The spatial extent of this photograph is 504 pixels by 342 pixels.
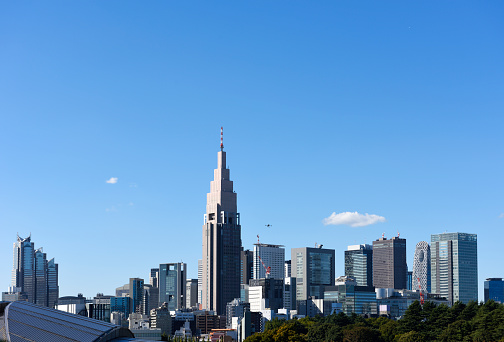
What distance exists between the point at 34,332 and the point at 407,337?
92395mm

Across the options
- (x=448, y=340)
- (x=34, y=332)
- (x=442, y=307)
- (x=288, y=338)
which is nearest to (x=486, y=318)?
(x=448, y=340)

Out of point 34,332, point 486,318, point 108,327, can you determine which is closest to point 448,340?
point 486,318

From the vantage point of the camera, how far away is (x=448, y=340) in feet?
415

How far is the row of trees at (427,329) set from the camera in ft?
411

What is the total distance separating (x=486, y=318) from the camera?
126688mm

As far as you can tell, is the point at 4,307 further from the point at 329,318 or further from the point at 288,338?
the point at 329,318

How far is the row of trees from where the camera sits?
12512cm

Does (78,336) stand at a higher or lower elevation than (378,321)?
higher

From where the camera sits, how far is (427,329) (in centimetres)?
14900

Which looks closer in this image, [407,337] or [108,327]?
[108,327]

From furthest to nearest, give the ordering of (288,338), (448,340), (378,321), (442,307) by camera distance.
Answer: (378,321) < (442,307) < (288,338) < (448,340)

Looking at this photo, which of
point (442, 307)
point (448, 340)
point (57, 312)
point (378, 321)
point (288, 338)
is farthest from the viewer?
point (378, 321)

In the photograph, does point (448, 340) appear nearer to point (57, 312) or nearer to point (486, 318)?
point (486, 318)

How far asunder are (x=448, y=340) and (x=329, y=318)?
6716cm
